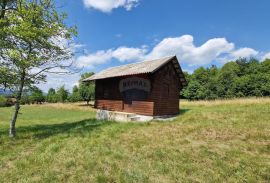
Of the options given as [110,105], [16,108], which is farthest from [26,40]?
[110,105]

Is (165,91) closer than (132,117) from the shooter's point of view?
No

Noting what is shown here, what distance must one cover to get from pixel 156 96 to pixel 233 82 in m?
48.5

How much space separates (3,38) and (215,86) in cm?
5802

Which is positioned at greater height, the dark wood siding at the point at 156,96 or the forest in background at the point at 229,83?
the forest in background at the point at 229,83

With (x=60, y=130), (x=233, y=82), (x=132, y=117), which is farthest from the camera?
(x=233, y=82)

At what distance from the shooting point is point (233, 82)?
59.0 meters

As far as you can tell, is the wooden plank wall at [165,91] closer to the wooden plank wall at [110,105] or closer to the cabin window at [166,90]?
the cabin window at [166,90]

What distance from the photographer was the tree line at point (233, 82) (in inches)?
2104

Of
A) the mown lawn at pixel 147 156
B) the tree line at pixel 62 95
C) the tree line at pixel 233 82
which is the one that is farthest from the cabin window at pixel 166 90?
the tree line at pixel 233 82

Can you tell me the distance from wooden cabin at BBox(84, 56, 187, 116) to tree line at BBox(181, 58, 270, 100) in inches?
1614

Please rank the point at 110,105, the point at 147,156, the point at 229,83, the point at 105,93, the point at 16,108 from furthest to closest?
1. the point at 229,83
2. the point at 105,93
3. the point at 110,105
4. the point at 16,108
5. the point at 147,156

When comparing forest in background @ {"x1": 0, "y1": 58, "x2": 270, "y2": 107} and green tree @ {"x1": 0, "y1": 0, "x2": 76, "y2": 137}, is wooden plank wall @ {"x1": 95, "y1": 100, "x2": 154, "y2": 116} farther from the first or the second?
forest in background @ {"x1": 0, "y1": 58, "x2": 270, "y2": 107}

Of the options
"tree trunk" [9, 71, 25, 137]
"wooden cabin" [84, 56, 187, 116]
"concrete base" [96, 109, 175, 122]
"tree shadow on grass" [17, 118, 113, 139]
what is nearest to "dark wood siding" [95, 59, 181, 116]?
"wooden cabin" [84, 56, 187, 116]

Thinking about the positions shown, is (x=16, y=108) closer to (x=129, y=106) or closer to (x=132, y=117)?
(x=132, y=117)
